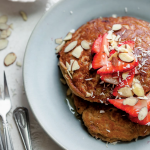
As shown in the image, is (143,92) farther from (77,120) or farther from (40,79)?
(40,79)

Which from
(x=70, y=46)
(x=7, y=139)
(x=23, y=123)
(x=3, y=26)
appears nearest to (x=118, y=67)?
(x=70, y=46)

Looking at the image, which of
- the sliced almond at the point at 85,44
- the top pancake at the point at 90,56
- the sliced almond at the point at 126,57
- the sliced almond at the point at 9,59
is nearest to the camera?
the sliced almond at the point at 126,57

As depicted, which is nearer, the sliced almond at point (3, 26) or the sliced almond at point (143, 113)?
the sliced almond at point (143, 113)

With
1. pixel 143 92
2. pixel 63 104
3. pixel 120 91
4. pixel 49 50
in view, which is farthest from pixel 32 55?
pixel 143 92

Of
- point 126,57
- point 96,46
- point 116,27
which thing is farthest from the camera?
point 116,27

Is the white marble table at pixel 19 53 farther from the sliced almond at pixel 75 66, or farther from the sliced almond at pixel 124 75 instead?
the sliced almond at pixel 124 75

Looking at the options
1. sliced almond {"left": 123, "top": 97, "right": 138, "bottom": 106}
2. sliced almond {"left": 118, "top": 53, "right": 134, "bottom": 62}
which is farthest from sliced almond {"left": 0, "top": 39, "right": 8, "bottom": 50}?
sliced almond {"left": 123, "top": 97, "right": 138, "bottom": 106}

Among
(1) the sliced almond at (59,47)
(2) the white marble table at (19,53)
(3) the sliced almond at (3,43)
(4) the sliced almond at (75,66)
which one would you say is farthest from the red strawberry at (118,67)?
(3) the sliced almond at (3,43)

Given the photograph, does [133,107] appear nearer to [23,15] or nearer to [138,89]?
[138,89]
